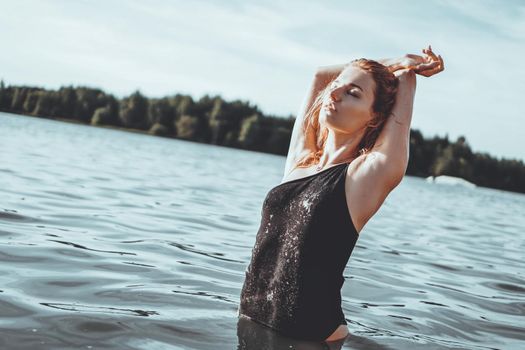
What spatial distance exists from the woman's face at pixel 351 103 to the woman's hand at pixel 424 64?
265 mm

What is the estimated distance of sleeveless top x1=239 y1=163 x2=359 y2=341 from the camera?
3.17 metres

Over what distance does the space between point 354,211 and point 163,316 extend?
1.64m

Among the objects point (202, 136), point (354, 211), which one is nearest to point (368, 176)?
point (354, 211)

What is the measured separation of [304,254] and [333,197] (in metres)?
0.34

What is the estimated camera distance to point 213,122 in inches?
4481

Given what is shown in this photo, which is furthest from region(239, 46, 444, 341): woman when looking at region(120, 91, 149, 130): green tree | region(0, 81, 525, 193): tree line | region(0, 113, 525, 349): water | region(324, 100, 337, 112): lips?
region(120, 91, 149, 130): green tree

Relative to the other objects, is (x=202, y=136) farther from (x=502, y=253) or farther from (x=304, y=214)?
(x=304, y=214)

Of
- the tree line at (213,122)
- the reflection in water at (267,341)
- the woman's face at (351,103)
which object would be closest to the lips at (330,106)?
the woman's face at (351,103)

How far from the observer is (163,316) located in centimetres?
406

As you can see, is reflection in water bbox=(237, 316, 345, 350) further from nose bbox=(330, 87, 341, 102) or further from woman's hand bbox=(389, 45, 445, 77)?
woman's hand bbox=(389, 45, 445, 77)

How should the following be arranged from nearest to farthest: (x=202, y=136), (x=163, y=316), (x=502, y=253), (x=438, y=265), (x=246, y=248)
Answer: (x=163, y=316) → (x=246, y=248) → (x=438, y=265) → (x=502, y=253) → (x=202, y=136)

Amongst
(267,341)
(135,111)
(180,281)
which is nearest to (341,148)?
(267,341)

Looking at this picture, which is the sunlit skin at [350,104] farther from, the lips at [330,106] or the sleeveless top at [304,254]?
the sleeveless top at [304,254]

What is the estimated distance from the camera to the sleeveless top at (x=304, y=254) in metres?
3.17
